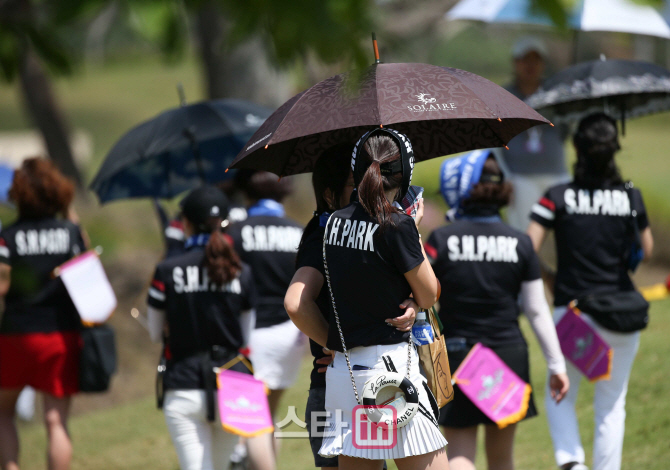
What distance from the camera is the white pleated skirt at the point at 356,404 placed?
101 inches

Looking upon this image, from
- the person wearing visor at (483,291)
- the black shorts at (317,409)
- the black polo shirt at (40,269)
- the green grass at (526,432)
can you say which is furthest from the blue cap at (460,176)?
the black polo shirt at (40,269)

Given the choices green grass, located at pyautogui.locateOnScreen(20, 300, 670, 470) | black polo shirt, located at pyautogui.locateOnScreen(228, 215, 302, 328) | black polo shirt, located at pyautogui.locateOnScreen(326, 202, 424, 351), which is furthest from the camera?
green grass, located at pyautogui.locateOnScreen(20, 300, 670, 470)

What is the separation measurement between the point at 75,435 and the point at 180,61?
5782mm

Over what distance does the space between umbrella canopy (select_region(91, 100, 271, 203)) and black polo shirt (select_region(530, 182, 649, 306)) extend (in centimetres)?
199

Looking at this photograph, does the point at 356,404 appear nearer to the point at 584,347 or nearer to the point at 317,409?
the point at 317,409

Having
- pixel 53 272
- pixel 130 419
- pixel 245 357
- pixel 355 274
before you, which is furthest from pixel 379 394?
pixel 130 419

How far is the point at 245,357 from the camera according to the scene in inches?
157

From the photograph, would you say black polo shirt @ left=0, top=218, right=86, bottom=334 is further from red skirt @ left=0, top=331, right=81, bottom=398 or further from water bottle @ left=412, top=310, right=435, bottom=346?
water bottle @ left=412, top=310, right=435, bottom=346

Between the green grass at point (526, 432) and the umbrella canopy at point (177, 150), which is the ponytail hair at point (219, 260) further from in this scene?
the green grass at point (526, 432)

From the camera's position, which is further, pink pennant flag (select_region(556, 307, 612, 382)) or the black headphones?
pink pennant flag (select_region(556, 307, 612, 382))

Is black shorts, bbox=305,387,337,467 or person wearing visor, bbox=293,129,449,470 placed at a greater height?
person wearing visor, bbox=293,129,449,470

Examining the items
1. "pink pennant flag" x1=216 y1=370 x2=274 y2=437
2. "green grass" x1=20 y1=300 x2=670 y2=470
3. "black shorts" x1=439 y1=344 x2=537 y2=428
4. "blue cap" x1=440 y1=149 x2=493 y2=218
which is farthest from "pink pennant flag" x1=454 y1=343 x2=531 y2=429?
"green grass" x1=20 y1=300 x2=670 y2=470

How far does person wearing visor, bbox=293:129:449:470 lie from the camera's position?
2.50 m

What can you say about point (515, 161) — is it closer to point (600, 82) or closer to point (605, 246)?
point (600, 82)
